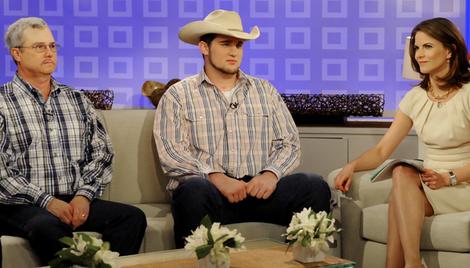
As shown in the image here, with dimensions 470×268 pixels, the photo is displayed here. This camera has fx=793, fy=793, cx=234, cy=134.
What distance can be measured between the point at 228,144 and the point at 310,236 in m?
1.14

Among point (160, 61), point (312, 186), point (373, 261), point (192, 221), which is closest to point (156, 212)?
point (192, 221)

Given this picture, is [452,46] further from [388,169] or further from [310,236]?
[310,236]

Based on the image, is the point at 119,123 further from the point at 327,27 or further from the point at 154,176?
the point at 327,27

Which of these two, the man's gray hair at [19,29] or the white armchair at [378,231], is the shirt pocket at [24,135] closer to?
the man's gray hair at [19,29]

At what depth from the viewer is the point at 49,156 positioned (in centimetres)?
342

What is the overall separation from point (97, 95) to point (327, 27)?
160 cm

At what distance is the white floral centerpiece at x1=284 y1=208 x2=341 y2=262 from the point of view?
2656 mm

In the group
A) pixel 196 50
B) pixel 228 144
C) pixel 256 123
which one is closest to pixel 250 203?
pixel 228 144

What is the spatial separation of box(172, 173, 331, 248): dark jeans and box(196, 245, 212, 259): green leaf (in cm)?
86

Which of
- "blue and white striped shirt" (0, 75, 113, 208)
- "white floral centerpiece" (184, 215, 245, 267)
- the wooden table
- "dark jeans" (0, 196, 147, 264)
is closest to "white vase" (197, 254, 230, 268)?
Answer: "white floral centerpiece" (184, 215, 245, 267)

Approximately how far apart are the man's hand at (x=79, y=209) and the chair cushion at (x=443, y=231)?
4.08 feet

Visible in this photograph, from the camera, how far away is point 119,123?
387cm

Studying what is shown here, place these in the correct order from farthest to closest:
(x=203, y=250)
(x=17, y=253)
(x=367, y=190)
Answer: (x=367, y=190) → (x=17, y=253) → (x=203, y=250)

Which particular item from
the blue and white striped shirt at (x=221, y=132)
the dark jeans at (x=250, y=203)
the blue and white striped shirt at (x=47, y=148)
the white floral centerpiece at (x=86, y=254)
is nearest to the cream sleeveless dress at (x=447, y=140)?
the dark jeans at (x=250, y=203)
